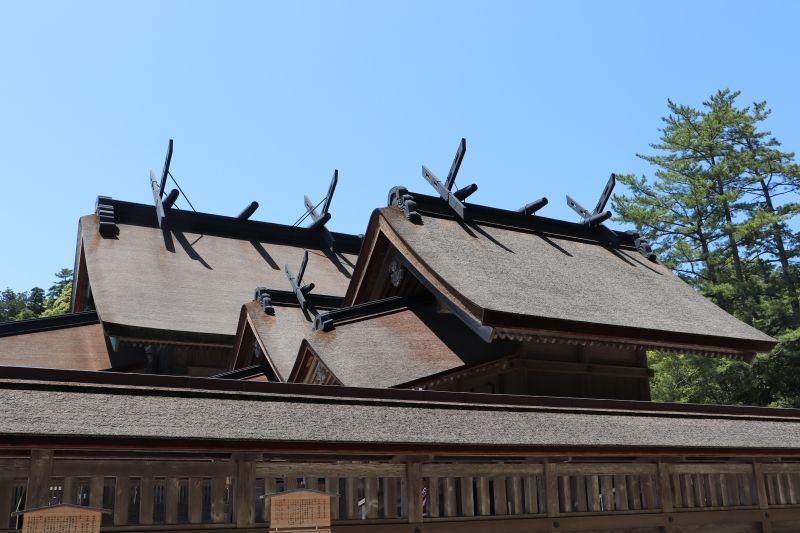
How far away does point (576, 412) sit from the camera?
1138 cm

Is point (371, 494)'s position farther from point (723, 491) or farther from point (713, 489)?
point (723, 491)

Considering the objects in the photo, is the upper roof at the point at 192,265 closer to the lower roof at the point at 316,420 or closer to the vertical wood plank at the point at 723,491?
the lower roof at the point at 316,420

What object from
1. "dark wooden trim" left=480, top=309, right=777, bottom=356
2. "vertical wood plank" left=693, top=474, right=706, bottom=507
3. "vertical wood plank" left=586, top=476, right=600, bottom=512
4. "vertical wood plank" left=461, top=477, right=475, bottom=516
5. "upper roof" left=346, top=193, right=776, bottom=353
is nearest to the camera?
"vertical wood plank" left=461, top=477, right=475, bottom=516

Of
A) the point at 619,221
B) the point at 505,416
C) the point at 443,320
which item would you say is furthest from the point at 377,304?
the point at 619,221

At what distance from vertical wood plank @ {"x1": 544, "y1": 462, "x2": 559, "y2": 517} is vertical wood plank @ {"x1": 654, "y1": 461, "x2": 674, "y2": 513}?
1869 millimetres

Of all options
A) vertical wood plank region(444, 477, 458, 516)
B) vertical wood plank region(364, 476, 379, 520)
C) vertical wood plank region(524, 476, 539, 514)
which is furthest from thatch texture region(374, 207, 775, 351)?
vertical wood plank region(364, 476, 379, 520)

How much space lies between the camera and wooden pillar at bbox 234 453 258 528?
818 centimetres

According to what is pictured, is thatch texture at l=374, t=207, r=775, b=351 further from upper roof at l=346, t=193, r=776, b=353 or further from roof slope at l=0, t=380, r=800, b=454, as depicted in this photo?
roof slope at l=0, t=380, r=800, b=454

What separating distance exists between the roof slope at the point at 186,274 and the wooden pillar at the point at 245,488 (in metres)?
10.8

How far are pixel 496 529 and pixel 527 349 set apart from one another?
5.67 meters

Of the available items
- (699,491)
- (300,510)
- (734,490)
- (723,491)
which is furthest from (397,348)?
(300,510)

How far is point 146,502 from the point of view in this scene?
7762 mm

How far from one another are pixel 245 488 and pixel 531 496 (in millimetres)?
3885

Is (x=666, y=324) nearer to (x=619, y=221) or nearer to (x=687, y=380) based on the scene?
(x=687, y=380)
